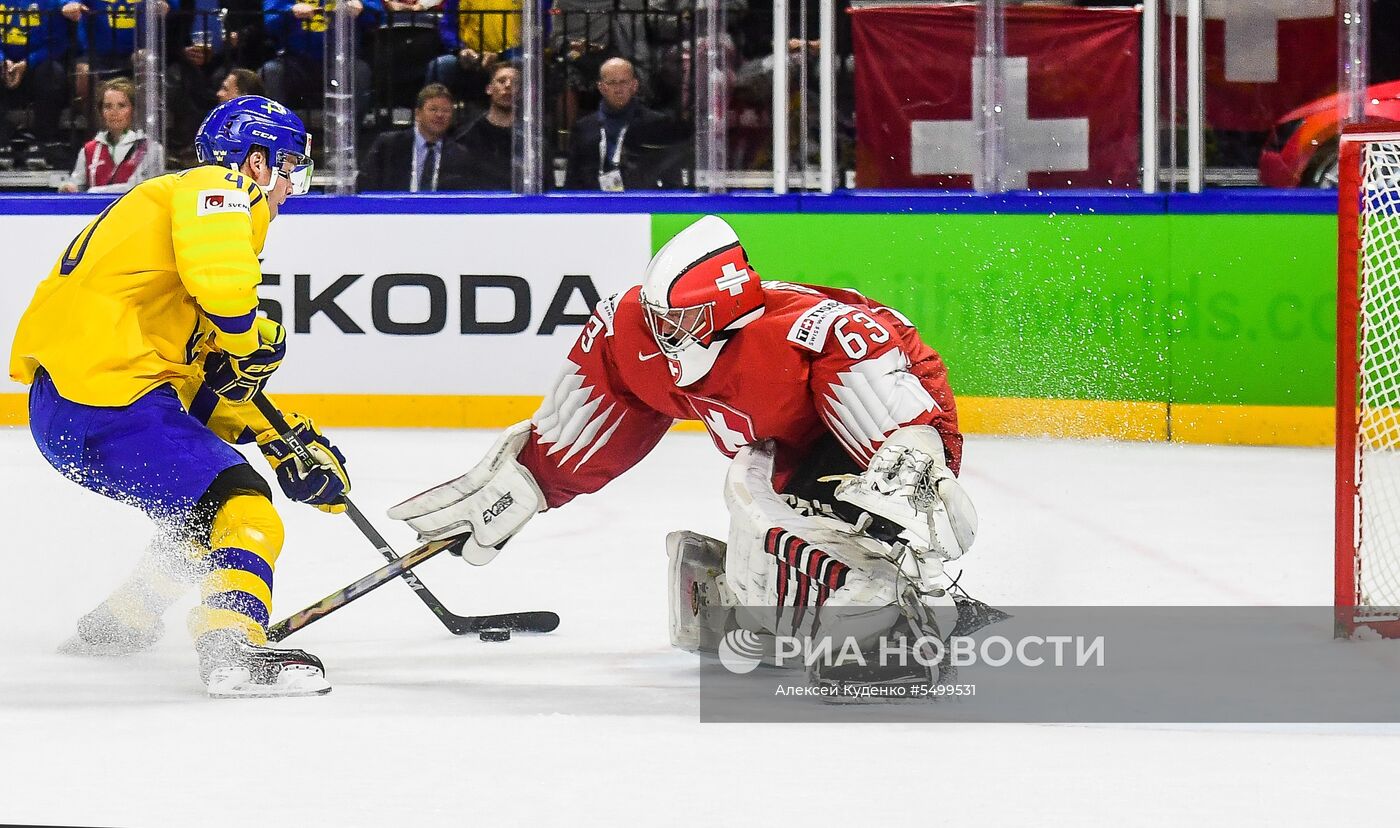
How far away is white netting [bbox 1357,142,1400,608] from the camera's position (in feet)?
12.7

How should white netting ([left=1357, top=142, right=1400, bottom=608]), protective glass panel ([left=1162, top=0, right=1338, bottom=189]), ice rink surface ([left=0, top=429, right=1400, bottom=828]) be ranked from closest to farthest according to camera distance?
ice rink surface ([left=0, top=429, right=1400, bottom=828]) < white netting ([left=1357, top=142, right=1400, bottom=608]) < protective glass panel ([left=1162, top=0, right=1338, bottom=189])

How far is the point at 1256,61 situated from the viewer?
6.61 m

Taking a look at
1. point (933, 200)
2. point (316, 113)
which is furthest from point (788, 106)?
point (316, 113)

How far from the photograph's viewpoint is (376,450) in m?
6.35

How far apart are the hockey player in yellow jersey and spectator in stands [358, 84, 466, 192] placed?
359cm

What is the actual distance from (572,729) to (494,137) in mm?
4562

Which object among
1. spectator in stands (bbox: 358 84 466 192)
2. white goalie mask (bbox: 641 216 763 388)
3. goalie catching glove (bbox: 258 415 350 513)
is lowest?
goalie catching glove (bbox: 258 415 350 513)

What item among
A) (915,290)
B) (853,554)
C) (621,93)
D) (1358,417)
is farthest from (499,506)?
Result: (621,93)

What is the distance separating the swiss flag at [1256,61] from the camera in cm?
657

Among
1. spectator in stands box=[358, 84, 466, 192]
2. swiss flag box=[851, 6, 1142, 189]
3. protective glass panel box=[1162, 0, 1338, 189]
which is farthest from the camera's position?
spectator in stands box=[358, 84, 466, 192]

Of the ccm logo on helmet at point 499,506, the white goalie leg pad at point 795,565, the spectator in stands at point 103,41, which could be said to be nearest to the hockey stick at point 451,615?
the ccm logo on helmet at point 499,506

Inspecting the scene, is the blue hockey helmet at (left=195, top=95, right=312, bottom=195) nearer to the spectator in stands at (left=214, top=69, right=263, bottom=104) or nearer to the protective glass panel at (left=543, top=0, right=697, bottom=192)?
the protective glass panel at (left=543, top=0, right=697, bottom=192)

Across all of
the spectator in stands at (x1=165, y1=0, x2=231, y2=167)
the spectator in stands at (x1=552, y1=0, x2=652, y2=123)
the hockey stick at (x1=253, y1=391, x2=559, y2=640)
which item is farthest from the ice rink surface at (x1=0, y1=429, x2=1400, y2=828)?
the spectator in stands at (x1=552, y1=0, x2=652, y2=123)

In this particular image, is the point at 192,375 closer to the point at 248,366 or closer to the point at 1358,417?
the point at 248,366
